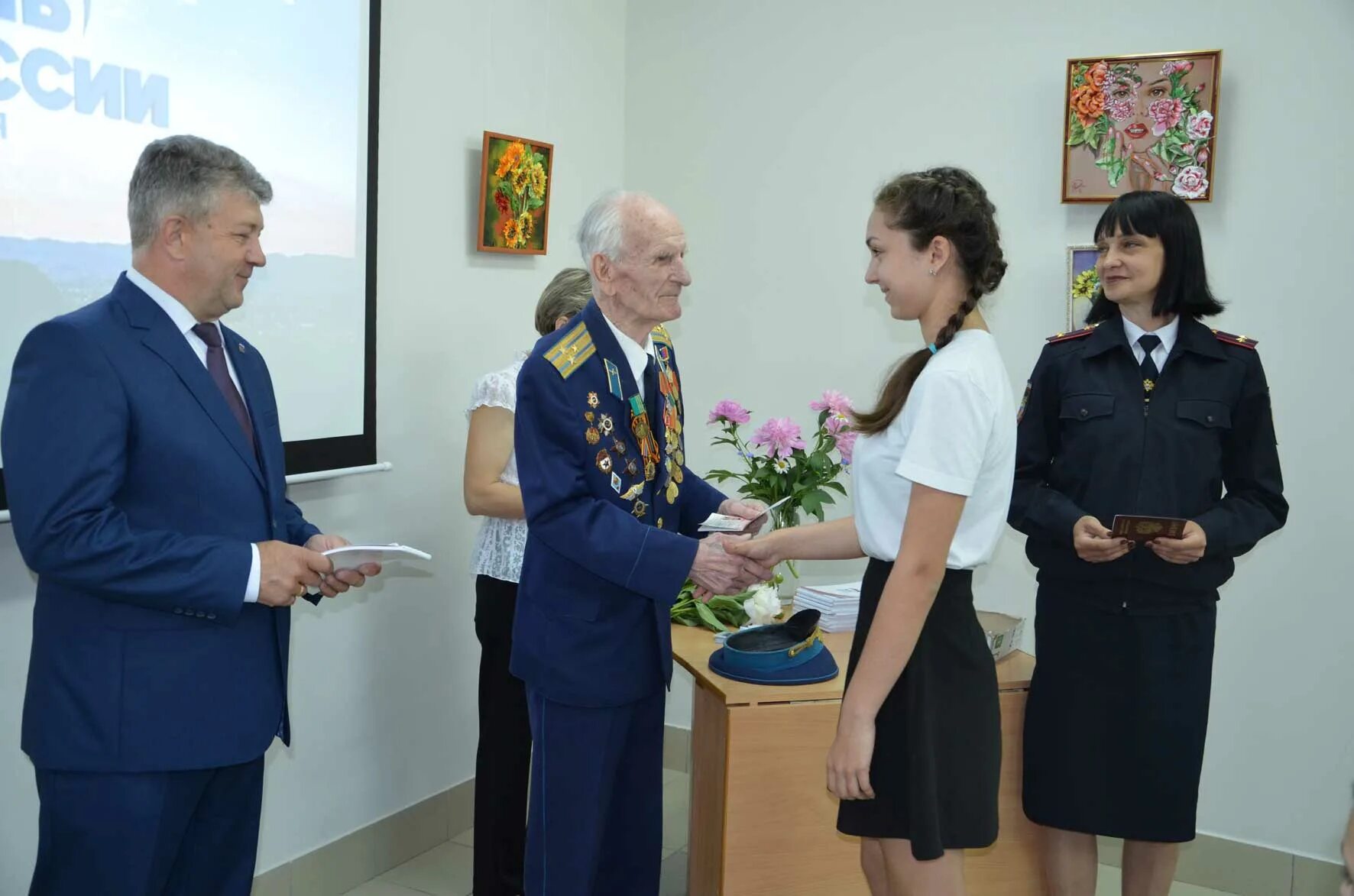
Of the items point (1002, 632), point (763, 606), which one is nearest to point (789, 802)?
point (763, 606)

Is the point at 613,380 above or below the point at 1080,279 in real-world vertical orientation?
below

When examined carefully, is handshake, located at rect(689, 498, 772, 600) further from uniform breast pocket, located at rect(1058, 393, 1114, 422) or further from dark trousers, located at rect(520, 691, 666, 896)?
uniform breast pocket, located at rect(1058, 393, 1114, 422)

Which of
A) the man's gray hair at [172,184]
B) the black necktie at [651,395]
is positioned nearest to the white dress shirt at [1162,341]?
the black necktie at [651,395]

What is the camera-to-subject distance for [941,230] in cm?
182

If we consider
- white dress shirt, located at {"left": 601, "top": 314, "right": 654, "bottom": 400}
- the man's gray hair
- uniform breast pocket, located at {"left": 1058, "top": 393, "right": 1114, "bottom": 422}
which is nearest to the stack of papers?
uniform breast pocket, located at {"left": 1058, "top": 393, "right": 1114, "bottom": 422}

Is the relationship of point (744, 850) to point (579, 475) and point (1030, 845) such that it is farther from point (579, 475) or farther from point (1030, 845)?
point (579, 475)

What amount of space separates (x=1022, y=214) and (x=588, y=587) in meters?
2.16

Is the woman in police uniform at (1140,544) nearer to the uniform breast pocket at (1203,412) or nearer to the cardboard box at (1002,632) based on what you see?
the uniform breast pocket at (1203,412)

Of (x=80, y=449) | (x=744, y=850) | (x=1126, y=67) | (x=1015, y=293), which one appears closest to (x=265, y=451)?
(x=80, y=449)

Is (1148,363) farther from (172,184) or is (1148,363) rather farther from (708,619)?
(172,184)

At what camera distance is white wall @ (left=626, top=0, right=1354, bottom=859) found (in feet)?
10.5

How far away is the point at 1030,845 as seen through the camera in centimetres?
271

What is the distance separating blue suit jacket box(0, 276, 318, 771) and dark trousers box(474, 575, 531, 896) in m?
1.11

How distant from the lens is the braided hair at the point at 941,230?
1.82 meters
